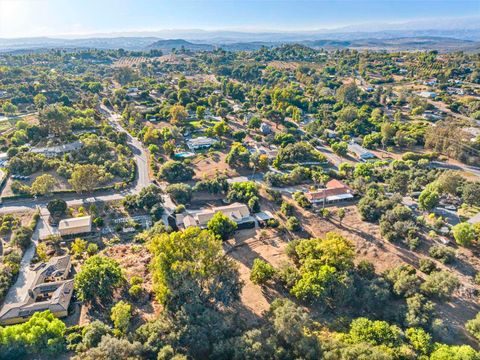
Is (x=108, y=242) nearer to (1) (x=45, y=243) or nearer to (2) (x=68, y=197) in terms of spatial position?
(1) (x=45, y=243)

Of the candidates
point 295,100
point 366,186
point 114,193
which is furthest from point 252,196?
point 295,100

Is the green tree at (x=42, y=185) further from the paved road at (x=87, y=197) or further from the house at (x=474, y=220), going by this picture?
the house at (x=474, y=220)

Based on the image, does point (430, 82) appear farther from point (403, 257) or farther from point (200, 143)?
point (403, 257)

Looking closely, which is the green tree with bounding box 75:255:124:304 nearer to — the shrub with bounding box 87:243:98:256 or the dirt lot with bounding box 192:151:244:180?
the shrub with bounding box 87:243:98:256

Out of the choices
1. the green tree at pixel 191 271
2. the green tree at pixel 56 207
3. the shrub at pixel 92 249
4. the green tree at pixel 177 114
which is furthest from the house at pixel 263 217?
the green tree at pixel 177 114

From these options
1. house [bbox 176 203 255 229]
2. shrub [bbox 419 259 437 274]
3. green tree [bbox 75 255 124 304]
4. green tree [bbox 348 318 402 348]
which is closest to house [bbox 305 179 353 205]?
house [bbox 176 203 255 229]

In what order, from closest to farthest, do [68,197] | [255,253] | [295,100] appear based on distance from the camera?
[255,253]
[68,197]
[295,100]
